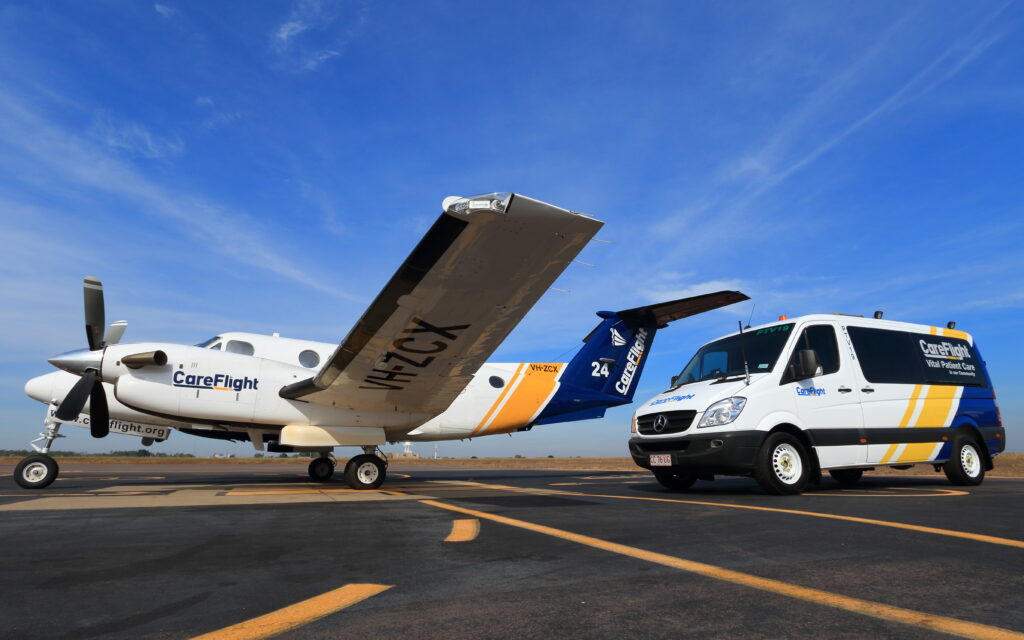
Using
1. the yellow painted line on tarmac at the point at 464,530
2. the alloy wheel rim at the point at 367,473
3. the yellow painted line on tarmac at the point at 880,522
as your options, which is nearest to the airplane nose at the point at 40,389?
the alloy wheel rim at the point at 367,473

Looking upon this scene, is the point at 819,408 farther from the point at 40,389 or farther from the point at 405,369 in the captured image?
the point at 40,389

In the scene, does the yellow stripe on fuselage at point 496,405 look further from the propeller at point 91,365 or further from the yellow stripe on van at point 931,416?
the yellow stripe on van at point 931,416

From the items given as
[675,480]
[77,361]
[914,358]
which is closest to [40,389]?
[77,361]

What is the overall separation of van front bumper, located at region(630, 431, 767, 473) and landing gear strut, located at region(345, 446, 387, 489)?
507 cm

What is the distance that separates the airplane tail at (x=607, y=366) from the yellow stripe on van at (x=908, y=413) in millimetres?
4912

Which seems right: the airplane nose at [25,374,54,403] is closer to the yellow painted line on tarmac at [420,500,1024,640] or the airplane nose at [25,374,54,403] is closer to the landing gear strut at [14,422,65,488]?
the landing gear strut at [14,422,65,488]

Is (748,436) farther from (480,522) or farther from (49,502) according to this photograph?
(49,502)

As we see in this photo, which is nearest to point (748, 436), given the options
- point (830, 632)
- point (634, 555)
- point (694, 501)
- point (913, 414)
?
point (694, 501)

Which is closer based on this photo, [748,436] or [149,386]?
[748,436]

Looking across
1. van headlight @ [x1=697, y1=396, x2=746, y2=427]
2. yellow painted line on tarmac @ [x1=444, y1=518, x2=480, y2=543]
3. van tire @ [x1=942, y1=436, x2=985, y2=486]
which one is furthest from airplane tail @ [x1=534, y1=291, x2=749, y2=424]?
yellow painted line on tarmac @ [x1=444, y1=518, x2=480, y2=543]

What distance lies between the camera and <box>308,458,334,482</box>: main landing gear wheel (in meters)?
12.7

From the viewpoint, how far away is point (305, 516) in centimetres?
550

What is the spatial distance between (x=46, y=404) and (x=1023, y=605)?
14759 mm

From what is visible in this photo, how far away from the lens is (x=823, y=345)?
838 cm
